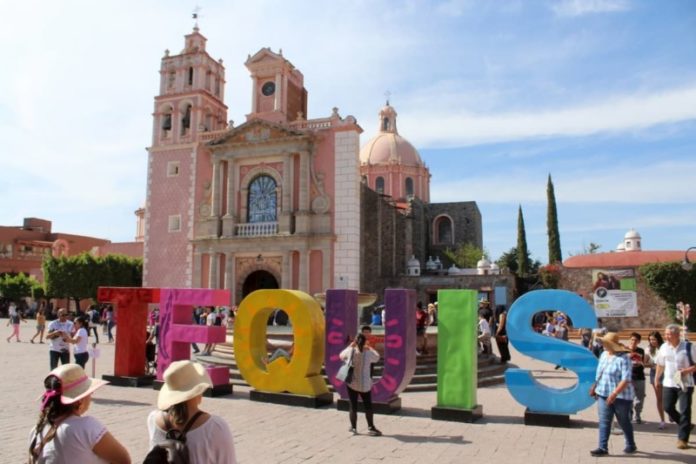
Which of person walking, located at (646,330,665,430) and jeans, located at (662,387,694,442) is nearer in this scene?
jeans, located at (662,387,694,442)

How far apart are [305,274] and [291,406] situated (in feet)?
56.9

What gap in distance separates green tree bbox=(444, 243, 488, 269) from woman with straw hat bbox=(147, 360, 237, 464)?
130 feet

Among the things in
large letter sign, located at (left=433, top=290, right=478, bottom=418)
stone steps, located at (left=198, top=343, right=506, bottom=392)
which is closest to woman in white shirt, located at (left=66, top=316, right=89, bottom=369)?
stone steps, located at (left=198, top=343, right=506, bottom=392)

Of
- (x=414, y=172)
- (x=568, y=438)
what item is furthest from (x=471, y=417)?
(x=414, y=172)

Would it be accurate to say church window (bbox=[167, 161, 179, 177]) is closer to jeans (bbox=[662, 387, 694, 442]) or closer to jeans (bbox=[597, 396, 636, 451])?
jeans (bbox=[662, 387, 694, 442])

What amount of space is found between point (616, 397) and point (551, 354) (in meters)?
1.77

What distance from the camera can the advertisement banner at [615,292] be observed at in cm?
2928

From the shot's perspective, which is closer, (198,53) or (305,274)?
(305,274)

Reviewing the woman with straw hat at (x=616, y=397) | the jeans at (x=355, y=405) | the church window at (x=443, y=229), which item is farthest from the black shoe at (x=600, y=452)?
the church window at (x=443, y=229)

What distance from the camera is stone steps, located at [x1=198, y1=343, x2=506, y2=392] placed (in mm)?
11469

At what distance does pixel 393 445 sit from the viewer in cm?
707

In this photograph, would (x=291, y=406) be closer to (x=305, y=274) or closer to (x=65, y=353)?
(x=65, y=353)

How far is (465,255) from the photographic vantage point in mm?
42344

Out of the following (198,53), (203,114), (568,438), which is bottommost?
(568,438)
